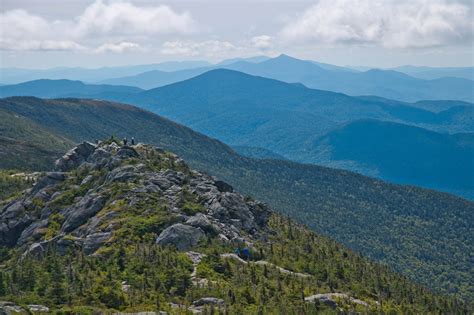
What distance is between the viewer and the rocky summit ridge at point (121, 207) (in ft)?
365

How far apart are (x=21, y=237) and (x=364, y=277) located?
2977 inches

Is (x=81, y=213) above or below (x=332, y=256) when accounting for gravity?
above

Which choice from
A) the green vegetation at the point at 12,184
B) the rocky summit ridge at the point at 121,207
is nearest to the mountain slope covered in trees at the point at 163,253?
the rocky summit ridge at the point at 121,207

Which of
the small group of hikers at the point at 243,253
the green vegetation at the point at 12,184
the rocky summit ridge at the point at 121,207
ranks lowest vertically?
the green vegetation at the point at 12,184

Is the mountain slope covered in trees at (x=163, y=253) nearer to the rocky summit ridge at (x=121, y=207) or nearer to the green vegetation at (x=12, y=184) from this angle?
the rocky summit ridge at (x=121, y=207)

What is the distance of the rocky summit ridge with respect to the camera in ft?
365

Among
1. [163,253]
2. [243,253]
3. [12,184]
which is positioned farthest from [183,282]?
[12,184]

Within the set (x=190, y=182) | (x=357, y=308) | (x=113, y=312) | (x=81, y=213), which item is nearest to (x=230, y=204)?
(x=190, y=182)

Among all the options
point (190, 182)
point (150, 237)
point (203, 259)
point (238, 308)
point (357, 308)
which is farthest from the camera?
point (190, 182)

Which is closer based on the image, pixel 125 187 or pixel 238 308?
pixel 238 308

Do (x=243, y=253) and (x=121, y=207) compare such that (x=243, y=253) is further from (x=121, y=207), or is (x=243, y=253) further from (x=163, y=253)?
(x=121, y=207)

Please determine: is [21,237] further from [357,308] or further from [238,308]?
[357,308]

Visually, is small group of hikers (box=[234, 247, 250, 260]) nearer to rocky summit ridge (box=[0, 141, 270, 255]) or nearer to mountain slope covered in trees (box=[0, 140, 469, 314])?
mountain slope covered in trees (box=[0, 140, 469, 314])

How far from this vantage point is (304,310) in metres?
82.3
